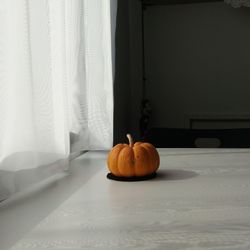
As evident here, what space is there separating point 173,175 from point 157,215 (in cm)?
38

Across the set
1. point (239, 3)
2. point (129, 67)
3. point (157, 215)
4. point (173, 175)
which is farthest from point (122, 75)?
point (157, 215)

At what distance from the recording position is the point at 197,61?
9.37 feet

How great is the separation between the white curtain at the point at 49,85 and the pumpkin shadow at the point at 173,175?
0.96ft

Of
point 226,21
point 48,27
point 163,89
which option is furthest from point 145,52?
point 48,27

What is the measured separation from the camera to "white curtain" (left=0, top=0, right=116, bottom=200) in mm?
879

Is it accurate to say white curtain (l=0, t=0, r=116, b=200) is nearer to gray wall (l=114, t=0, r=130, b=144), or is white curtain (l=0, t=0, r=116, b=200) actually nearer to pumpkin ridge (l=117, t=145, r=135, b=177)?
pumpkin ridge (l=117, t=145, r=135, b=177)

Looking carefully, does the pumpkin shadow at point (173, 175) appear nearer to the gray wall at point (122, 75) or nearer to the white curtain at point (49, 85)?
the white curtain at point (49, 85)

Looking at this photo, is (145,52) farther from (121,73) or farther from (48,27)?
(48,27)

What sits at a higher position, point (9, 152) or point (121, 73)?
Result: point (121, 73)

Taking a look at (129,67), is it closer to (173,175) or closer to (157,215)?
(173,175)

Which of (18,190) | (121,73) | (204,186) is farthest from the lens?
(121,73)

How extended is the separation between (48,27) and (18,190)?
43cm

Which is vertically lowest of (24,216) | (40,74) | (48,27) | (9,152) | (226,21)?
(24,216)

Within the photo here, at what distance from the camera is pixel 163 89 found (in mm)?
2900
